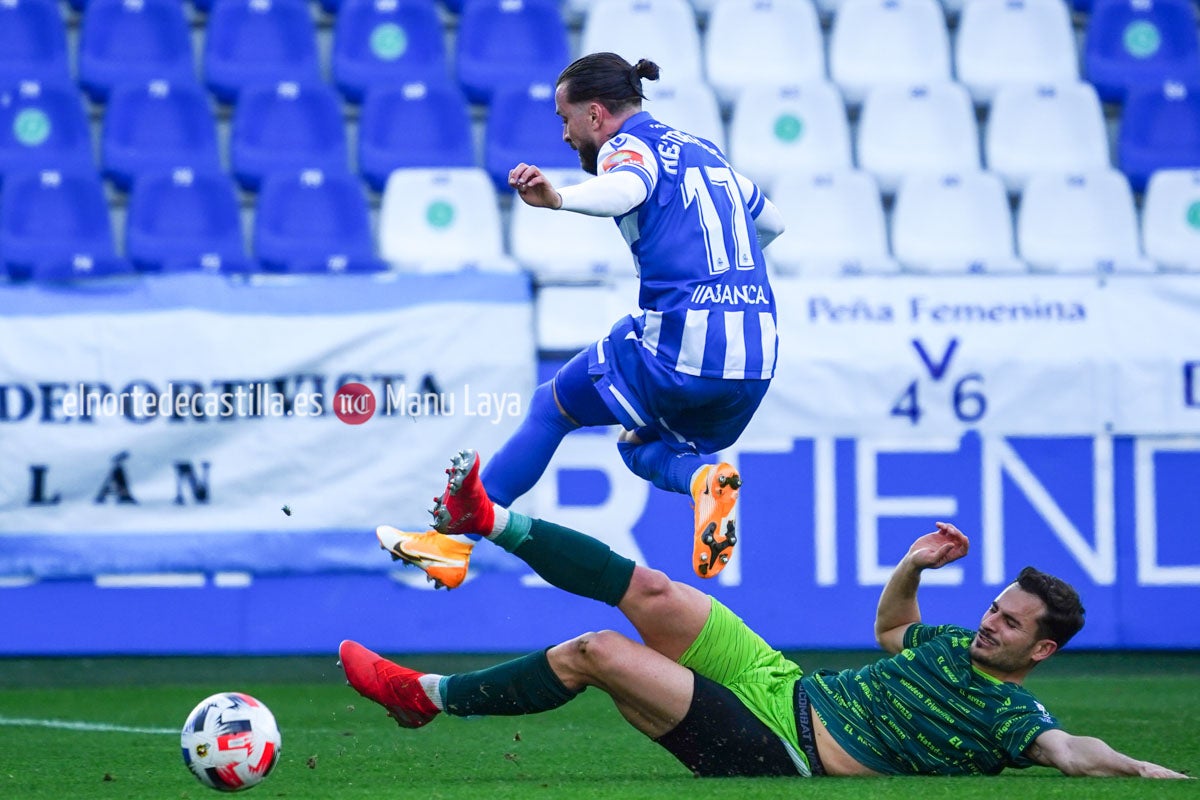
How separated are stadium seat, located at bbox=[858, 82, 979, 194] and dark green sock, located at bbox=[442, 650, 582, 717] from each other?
5.09 metres

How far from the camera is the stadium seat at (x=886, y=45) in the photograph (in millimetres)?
9031

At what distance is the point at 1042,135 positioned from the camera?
28.6ft

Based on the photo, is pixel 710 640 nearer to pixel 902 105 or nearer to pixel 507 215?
pixel 507 215

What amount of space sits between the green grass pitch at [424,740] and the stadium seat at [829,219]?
196 cm

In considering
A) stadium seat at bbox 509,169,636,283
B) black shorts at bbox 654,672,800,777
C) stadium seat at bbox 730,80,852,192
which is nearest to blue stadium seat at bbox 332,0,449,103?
stadium seat at bbox 509,169,636,283

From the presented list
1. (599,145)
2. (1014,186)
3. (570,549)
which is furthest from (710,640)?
(1014,186)

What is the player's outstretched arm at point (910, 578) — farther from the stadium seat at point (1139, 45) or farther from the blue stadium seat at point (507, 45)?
the stadium seat at point (1139, 45)

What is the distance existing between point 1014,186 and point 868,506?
2287mm

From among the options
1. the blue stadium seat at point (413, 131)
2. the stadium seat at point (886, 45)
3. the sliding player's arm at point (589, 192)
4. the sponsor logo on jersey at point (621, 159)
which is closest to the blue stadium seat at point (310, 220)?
the blue stadium seat at point (413, 131)

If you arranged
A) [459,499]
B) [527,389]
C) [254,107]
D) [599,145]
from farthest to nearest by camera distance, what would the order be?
[254,107] < [527,389] < [599,145] < [459,499]

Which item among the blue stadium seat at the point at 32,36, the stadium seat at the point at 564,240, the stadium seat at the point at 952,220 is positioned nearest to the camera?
the stadium seat at the point at 564,240

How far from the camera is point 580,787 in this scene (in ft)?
13.4

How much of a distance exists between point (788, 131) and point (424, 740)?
4.23 metres

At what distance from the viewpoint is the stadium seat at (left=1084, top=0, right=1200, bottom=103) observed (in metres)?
9.09
